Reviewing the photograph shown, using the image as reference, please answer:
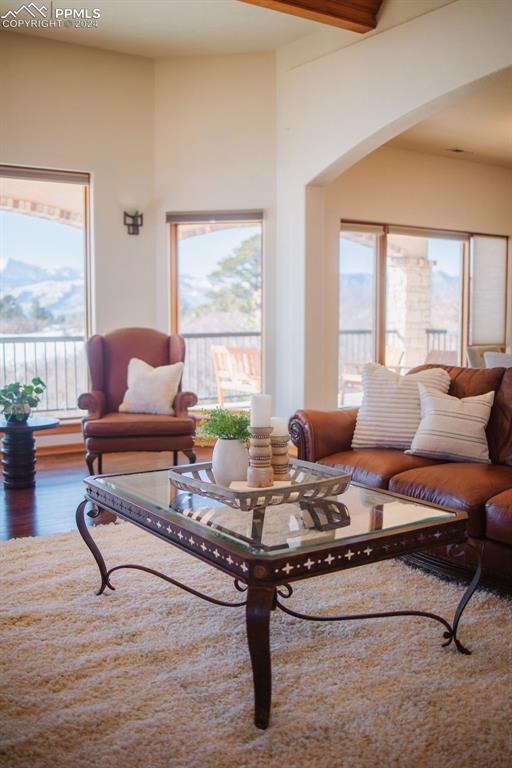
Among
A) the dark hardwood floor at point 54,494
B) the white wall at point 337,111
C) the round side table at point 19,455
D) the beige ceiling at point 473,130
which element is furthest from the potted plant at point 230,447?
the beige ceiling at point 473,130

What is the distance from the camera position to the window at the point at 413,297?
7.44m

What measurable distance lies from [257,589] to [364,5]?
4.45 meters

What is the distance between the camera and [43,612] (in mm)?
2770

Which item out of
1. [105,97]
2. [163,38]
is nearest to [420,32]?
[163,38]

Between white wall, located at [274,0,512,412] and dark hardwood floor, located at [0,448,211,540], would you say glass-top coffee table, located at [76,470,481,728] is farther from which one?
white wall, located at [274,0,512,412]

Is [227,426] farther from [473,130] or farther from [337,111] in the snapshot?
[473,130]

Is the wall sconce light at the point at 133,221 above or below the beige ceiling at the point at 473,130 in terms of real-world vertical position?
below

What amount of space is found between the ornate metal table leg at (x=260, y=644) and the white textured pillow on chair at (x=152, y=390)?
11.0 feet

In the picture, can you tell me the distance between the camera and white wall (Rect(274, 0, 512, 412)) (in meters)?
4.44

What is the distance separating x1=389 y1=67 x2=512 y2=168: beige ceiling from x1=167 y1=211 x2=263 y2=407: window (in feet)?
6.39

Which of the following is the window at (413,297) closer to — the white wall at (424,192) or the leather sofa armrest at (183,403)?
the white wall at (424,192)

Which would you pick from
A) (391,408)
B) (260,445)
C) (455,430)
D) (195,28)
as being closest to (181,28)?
(195,28)

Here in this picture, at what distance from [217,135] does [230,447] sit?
4277 millimetres

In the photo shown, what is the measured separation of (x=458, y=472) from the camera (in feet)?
10.6
